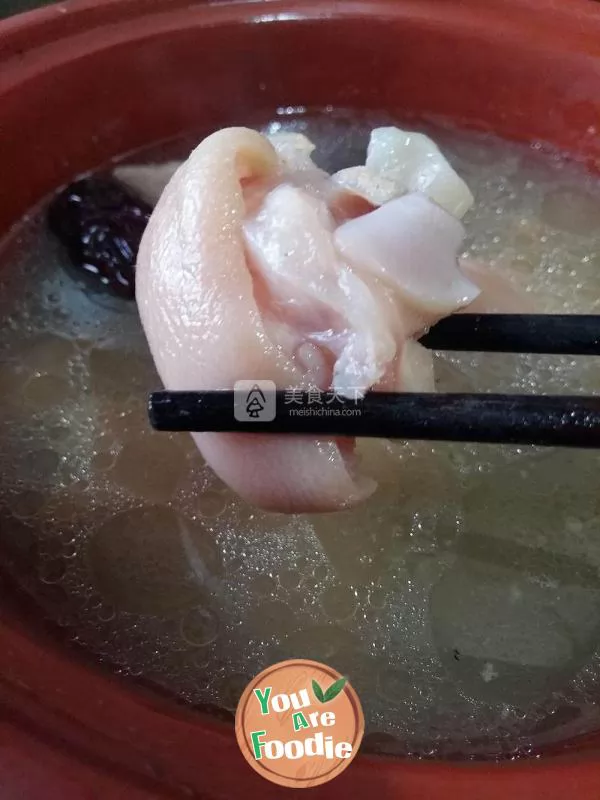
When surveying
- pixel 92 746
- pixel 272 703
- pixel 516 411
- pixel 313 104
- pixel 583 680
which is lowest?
pixel 583 680

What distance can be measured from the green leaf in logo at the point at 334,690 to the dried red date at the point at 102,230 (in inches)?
25.1

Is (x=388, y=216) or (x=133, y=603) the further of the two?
(x=133, y=603)

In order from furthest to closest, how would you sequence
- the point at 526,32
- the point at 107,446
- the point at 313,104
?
1. the point at 313,104
2. the point at 526,32
3. the point at 107,446

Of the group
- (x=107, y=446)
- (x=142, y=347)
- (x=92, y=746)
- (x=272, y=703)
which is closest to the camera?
(x=92, y=746)

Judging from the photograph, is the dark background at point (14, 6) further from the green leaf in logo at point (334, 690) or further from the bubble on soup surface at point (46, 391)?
the green leaf in logo at point (334, 690)

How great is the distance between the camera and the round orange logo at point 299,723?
588 mm

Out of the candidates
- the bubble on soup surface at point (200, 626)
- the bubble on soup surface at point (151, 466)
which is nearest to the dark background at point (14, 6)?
the bubble on soup surface at point (151, 466)

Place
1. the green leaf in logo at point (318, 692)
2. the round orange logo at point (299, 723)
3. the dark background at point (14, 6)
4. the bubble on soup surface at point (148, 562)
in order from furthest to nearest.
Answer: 1. the dark background at point (14, 6)
2. the bubble on soup surface at point (148, 562)
3. the green leaf in logo at point (318, 692)
4. the round orange logo at point (299, 723)

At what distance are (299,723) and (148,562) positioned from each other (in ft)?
0.96

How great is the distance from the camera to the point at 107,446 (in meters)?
0.98

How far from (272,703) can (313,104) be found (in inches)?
40.5

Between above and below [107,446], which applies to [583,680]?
below

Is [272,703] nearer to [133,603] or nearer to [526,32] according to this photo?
[133,603]

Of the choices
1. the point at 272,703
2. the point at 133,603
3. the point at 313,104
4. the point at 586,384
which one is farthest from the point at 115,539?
the point at 313,104
